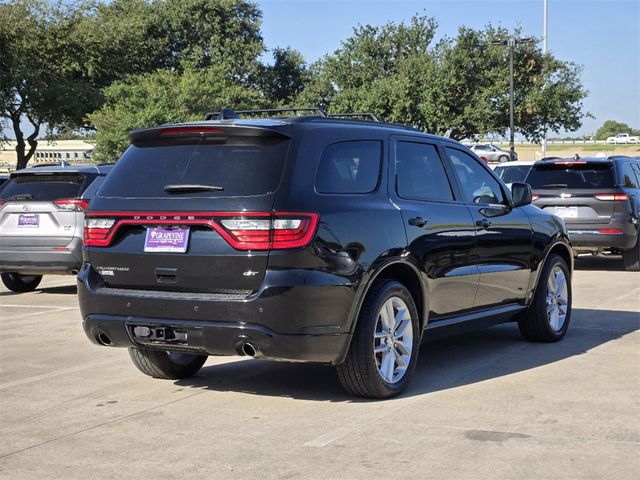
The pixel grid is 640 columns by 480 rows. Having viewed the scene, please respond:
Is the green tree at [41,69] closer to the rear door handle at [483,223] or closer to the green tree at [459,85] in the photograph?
the green tree at [459,85]

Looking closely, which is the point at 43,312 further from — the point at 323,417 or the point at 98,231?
the point at 323,417

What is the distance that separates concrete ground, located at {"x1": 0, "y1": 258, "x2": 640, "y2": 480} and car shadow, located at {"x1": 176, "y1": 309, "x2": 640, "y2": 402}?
0.06ft

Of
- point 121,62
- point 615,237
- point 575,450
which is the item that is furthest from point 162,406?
point 121,62

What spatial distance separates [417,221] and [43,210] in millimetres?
→ 6883

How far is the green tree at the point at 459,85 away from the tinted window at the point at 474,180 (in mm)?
45416

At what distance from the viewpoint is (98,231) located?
634 centimetres

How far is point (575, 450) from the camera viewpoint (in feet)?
16.9

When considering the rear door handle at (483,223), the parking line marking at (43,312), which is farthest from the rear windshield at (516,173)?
the rear door handle at (483,223)

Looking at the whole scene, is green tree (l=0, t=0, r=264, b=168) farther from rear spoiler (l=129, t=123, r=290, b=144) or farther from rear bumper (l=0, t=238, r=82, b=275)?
rear spoiler (l=129, t=123, r=290, b=144)

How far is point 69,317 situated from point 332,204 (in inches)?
222

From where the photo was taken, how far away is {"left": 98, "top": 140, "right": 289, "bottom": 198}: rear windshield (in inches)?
231

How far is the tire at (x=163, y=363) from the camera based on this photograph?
704 centimetres

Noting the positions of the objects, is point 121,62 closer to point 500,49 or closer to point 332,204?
point 500,49

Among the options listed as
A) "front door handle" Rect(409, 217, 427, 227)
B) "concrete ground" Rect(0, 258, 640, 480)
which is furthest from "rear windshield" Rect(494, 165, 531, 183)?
"front door handle" Rect(409, 217, 427, 227)
